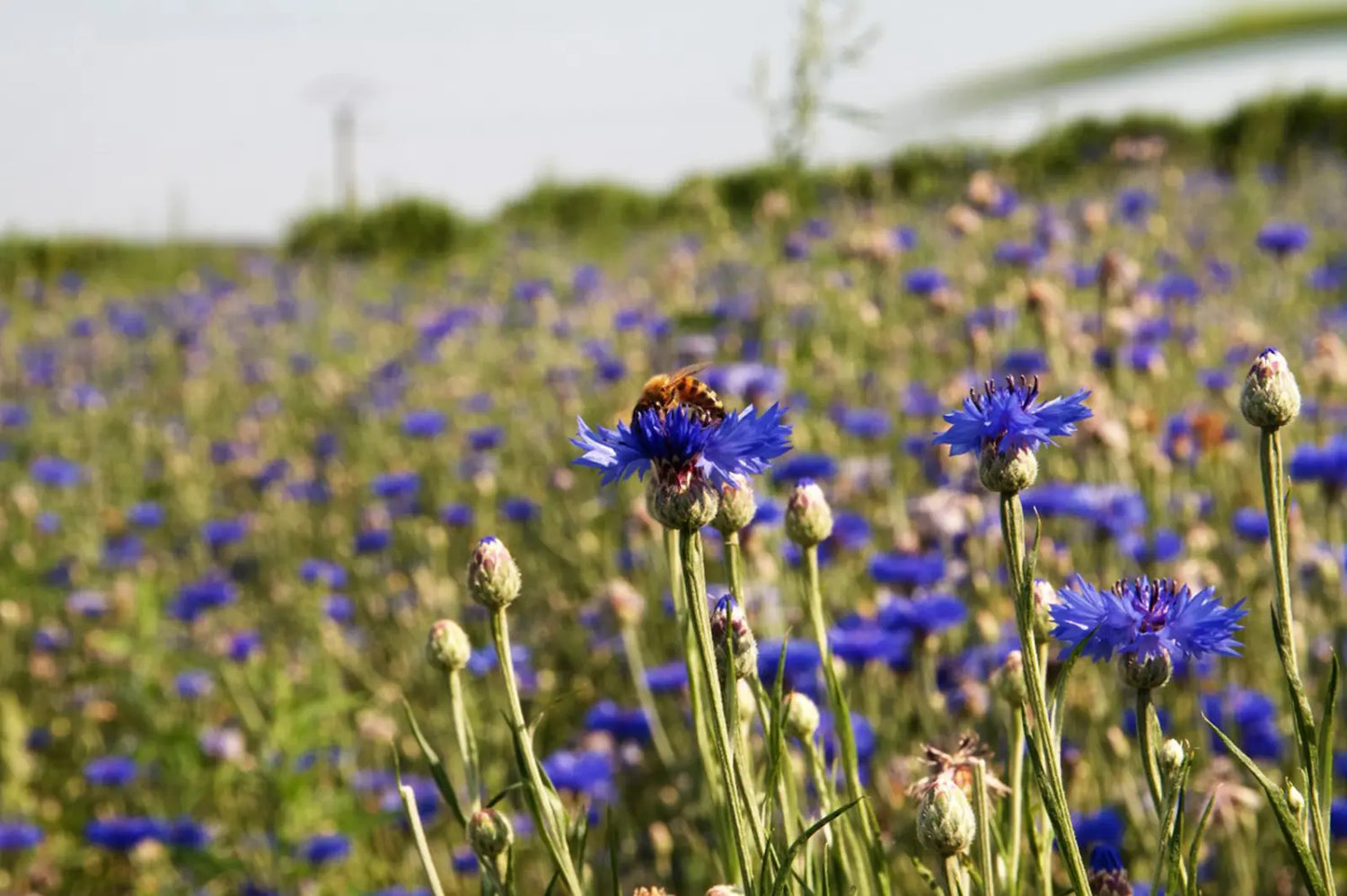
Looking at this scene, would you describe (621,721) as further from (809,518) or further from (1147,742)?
(1147,742)

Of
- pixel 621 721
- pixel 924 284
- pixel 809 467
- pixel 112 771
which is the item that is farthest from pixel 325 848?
pixel 924 284

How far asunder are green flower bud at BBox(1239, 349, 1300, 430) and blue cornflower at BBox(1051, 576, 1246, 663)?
0.39ft

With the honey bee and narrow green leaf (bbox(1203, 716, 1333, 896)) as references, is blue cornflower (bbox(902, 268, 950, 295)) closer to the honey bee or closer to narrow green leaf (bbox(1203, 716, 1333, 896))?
the honey bee

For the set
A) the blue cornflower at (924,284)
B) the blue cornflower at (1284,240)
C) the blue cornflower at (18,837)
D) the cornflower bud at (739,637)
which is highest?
the blue cornflower at (1284,240)

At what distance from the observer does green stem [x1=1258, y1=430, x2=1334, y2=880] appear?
0.82 meters

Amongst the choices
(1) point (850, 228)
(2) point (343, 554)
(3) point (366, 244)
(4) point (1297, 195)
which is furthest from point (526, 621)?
(3) point (366, 244)

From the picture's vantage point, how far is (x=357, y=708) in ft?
10.3

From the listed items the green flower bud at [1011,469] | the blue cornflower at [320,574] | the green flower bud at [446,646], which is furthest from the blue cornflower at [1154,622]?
the blue cornflower at [320,574]

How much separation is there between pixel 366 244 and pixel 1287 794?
13.2 m

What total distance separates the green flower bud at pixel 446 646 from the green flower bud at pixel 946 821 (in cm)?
38

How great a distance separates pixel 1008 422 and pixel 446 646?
1.56 feet

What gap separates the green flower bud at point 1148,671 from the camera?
87 cm

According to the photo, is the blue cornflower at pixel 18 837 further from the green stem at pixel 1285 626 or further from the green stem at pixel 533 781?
the green stem at pixel 1285 626

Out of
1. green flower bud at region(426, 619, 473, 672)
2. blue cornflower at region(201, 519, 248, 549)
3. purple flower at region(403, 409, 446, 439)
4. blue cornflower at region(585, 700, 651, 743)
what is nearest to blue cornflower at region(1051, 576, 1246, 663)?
green flower bud at region(426, 619, 473, 672)
